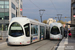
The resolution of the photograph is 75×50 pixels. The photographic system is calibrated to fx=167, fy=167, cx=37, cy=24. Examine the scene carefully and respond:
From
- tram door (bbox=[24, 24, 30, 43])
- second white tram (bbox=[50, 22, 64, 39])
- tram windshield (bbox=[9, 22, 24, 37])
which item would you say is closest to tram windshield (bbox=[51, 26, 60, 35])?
second white tram (bbox=[50, 22, 64, 39])

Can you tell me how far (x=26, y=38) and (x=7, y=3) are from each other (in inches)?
1378

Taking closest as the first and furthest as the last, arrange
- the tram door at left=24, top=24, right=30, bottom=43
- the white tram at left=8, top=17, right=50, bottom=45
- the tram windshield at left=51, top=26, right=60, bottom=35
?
the white tram at left=8, top=17, right=50, bottom=45, the tram door at left=24, top=24, right=30, bottom=43, the tram windshield at left=51, top=26, right=60, bottom=35

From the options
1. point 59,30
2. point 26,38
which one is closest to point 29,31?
point 26,38

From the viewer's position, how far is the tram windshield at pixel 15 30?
16.3 metres

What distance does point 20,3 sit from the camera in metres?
71.8

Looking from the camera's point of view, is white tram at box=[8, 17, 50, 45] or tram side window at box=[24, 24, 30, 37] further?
tram side window at box=[24, 24, 30, 37]

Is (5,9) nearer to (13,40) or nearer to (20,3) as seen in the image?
(20,3)

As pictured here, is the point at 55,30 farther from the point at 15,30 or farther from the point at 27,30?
the point at 15,30

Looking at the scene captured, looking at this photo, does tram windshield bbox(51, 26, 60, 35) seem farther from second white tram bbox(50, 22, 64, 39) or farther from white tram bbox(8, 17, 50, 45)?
white tram bbox(8, 17, 50, 45)

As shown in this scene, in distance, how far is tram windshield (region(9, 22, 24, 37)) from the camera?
53.4 feet

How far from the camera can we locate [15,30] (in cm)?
1648

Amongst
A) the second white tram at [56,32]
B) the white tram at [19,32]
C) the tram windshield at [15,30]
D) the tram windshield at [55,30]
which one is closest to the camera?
the white tram at [19,32]

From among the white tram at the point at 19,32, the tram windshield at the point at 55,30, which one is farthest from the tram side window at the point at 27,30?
the tram windshield at the point at 55,30

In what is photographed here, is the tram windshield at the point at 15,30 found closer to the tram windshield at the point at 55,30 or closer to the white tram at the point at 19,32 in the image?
the white tram at the point at 19,32
